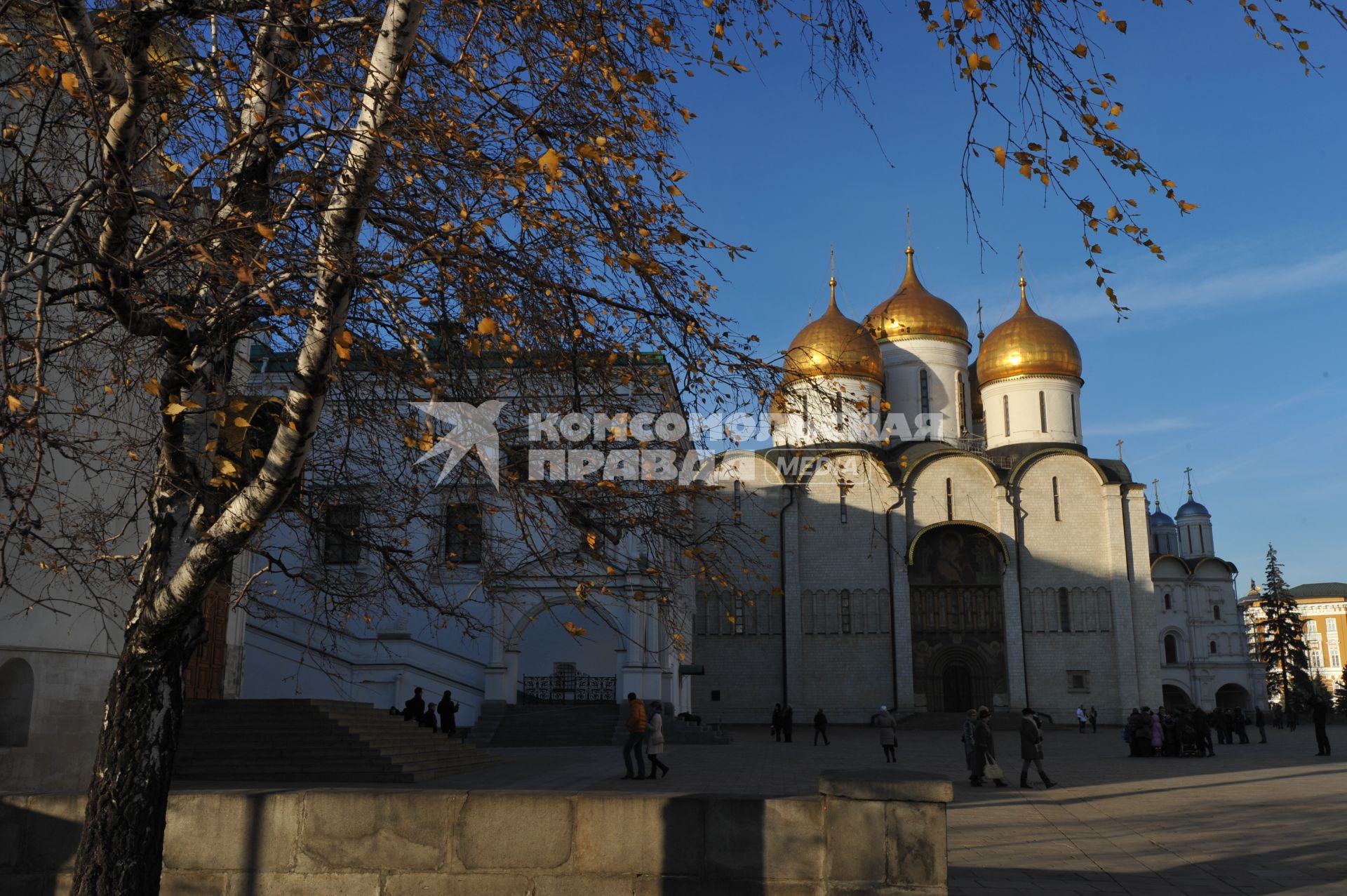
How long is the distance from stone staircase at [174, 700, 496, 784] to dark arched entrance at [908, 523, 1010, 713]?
23.5 meters

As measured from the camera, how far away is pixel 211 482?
491cm

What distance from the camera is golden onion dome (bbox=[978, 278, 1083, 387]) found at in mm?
39875

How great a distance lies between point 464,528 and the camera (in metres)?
6.50

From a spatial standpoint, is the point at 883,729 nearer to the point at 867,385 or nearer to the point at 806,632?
the point at 806,632

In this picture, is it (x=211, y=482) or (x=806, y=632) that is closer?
(x=211, y=482)

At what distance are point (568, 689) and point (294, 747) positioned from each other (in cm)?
1066

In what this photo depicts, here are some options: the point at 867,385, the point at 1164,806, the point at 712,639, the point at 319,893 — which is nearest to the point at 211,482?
the point at 319,893

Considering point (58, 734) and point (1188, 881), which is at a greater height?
point (58, 734)

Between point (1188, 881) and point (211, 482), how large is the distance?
6.44 metres

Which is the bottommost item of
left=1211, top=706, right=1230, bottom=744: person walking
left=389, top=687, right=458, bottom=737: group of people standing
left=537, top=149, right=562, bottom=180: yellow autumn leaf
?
left=1211, top=706, right=1230, bottom=744: person walking

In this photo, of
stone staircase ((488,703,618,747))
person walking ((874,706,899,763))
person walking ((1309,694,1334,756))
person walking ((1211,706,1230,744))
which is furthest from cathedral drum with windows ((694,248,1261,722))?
person walking ((874,706,899,763))

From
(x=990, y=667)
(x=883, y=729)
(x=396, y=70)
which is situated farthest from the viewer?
(x=990, y=667)

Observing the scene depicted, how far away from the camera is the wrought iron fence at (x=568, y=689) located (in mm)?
24062

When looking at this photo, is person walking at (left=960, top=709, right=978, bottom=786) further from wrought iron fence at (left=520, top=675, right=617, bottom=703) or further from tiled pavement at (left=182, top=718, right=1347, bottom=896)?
wrought iron fence at (left=520, top=675, right=617, bottom=703)
